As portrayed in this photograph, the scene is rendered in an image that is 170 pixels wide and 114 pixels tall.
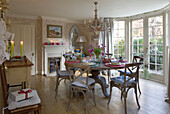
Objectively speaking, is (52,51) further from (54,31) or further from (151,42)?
(151,42)

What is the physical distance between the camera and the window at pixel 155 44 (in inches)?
175

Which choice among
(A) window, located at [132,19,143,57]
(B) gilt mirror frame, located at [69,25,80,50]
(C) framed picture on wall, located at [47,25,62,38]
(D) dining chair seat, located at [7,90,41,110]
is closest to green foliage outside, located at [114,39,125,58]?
(A) window, located at [132,19,143,57]

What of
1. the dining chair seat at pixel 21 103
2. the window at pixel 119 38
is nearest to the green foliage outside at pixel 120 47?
the window at pixel 119 38

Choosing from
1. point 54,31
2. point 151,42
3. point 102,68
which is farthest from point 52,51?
point 151,42

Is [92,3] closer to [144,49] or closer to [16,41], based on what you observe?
[144,49]

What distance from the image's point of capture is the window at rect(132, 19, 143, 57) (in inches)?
200

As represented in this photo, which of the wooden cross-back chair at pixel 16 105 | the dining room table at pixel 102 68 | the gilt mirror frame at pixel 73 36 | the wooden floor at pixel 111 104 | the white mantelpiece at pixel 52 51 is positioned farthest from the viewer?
the gilt mirror frame at pixel 73 36

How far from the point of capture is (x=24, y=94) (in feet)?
5.27

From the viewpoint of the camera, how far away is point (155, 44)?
15.1 feet

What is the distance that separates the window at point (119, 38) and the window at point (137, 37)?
44cm

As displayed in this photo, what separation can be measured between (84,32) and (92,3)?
2883 mm

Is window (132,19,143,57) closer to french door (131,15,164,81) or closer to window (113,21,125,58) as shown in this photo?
french door (131,15,164,81)

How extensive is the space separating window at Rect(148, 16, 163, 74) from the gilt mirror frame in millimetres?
3254

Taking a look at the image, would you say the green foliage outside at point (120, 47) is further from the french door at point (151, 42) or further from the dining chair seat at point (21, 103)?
the dining chair seat at point (21, 103)
